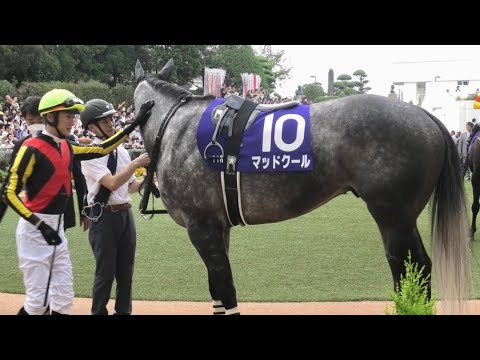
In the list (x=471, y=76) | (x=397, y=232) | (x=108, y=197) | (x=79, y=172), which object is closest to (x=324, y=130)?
(x=397, y=232)

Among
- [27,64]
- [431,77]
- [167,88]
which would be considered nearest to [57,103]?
[167,88]

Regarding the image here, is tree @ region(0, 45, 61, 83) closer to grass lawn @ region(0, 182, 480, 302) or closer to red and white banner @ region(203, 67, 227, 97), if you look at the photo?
red and white banner @ region(203, 67, 227, 97)

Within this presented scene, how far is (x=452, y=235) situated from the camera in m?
3.44

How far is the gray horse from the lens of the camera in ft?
10.6

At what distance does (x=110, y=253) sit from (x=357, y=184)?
1.67 m

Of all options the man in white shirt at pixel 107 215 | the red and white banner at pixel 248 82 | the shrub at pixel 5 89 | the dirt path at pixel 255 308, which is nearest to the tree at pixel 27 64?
the shrub at pixel 5 89

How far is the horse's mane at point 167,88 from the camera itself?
390 cm

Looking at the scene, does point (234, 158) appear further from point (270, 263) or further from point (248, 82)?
point (248, 82)

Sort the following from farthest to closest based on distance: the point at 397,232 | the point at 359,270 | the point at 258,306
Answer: the point at 359,270 → the point at 258,306 → the point at 397,232

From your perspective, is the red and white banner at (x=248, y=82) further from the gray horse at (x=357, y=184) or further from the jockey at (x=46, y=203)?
the jockey at (x=46, y=203)
